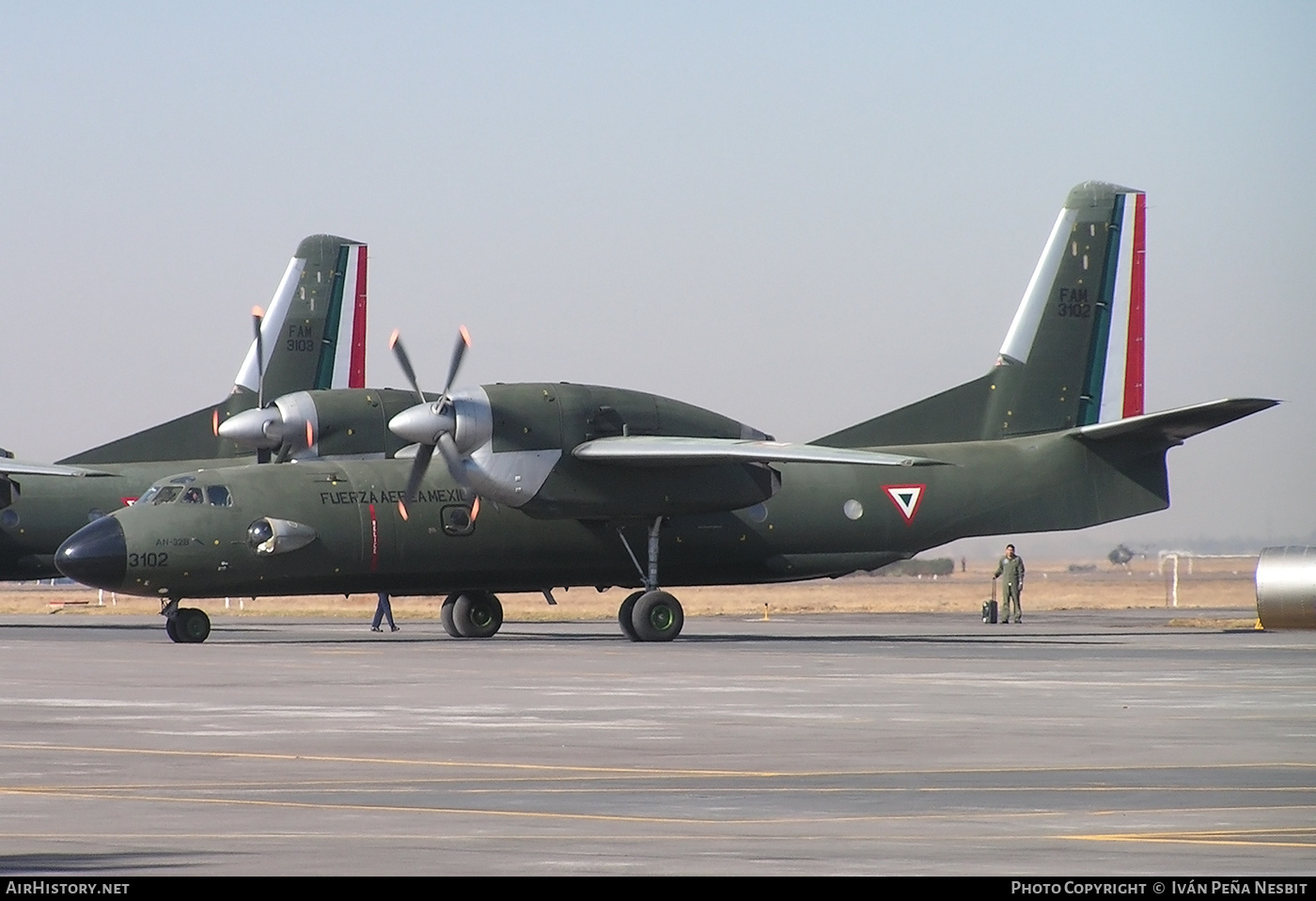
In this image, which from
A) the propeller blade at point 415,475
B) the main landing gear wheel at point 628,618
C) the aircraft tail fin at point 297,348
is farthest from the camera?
the aircraft tail fin at point 297,348

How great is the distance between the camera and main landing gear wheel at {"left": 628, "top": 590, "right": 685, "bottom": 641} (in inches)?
1473

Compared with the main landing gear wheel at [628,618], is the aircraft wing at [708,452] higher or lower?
higher

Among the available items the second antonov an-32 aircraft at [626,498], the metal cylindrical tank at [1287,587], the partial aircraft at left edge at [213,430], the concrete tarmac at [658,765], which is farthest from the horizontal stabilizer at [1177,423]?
the partial aircraft at left edge at [213,430]

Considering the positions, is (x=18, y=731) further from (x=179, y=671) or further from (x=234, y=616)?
(x=234, y=616)

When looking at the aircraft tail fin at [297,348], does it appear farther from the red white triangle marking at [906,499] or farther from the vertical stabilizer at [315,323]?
the red white triangle marking at [906,499]

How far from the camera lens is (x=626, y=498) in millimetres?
36875

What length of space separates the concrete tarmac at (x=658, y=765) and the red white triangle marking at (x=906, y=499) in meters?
8.40

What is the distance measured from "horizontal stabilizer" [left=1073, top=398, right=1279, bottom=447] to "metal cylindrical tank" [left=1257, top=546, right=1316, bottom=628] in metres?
3.43

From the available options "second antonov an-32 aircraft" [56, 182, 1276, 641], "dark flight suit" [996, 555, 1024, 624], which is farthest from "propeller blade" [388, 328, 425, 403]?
"dark flight suit" [996, 555, 1024, 624]

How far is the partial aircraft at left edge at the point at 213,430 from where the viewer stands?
43.5m

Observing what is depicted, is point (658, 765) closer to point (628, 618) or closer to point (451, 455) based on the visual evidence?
point (451, 455)

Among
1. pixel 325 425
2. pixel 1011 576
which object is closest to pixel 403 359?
pixel 325 425

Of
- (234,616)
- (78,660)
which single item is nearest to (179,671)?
(78,660)

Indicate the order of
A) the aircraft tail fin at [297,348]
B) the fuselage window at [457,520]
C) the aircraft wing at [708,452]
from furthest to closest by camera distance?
the aircraft tail fin at [297,348], the fuselage window at [457,520], the aircraft wing at [708,452]
